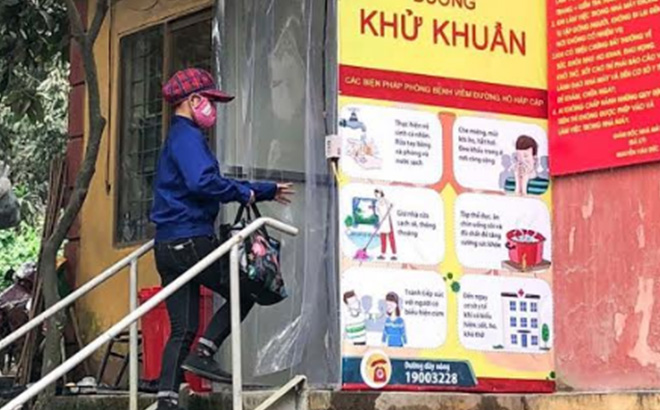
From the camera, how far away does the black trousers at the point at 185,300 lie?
6.16 meters

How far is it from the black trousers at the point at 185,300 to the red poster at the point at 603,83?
2.12 m

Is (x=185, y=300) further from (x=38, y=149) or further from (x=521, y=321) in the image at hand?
(x=38, y=149)

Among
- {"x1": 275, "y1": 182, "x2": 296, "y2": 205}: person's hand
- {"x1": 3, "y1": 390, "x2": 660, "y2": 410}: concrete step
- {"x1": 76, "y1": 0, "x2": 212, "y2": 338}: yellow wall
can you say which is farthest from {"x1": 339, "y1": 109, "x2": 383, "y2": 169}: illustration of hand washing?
{"x1": 76, "y1": 0, "x2": 212, "y2": 338}: yellow wall

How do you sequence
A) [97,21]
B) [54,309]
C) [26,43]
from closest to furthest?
1. [54,309]
2. [97,21]
3. [26,43]

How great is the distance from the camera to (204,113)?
645 centimetres

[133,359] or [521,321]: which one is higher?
[521,321]

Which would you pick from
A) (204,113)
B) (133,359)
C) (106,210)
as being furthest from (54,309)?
(106,210)

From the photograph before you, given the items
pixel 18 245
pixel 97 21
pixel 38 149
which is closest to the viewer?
pixel 97 21

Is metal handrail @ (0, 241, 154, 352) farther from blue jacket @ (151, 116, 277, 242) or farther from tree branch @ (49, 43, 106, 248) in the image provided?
tree branch @ (49, 43, 106, 248)

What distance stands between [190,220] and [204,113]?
57 centimetres

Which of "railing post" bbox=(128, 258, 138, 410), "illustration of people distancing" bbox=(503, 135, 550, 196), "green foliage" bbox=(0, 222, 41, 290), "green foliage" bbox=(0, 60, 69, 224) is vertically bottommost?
"railing post" bbox=(128, 258, 138, 410)

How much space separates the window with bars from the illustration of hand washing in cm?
242

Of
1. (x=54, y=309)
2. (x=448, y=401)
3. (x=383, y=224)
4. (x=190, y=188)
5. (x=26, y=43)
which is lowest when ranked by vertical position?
(x=448, y=401)

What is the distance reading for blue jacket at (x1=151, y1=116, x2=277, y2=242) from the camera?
6145 millimetres
